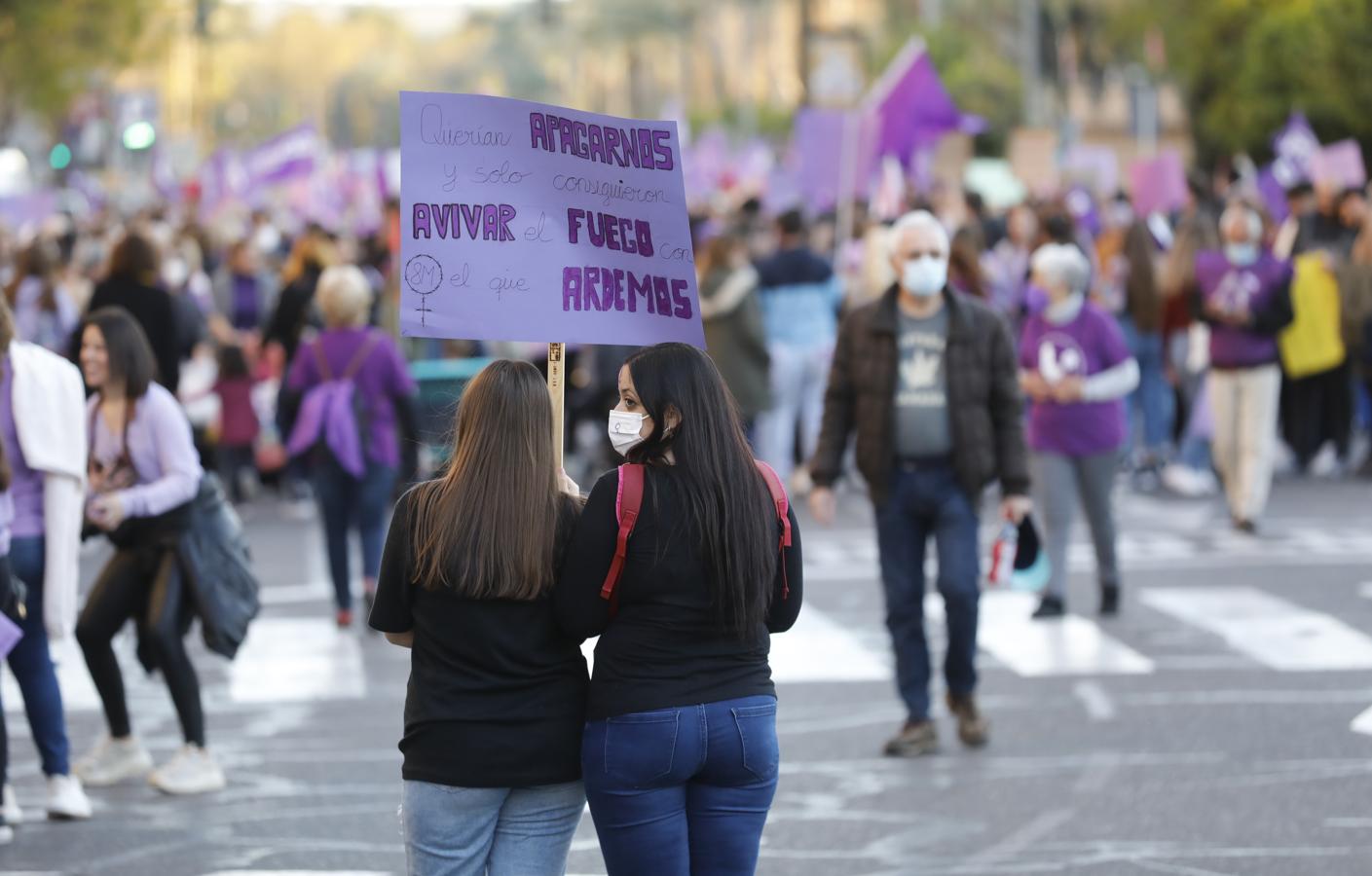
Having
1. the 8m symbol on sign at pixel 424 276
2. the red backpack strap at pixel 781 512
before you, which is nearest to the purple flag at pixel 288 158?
the 8m symbol on sign at pixel 424 276

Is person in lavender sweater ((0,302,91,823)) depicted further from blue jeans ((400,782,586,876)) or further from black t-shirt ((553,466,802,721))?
black t-shirt ((553,466,802,721))

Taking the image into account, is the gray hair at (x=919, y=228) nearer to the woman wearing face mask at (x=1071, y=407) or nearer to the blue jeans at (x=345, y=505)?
the woman wearing face mask at (x=1071, y=407)

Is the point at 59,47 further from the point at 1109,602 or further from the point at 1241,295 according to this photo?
the point at 1109,602

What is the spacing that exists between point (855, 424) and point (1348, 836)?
2.33 metres

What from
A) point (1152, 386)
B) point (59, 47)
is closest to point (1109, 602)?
point (1152, 386)

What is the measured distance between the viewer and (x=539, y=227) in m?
5.34

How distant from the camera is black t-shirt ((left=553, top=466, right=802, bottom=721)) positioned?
4.75 m

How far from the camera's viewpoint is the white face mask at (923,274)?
27.1 feet

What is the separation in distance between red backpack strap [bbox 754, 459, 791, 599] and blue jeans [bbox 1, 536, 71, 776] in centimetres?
325

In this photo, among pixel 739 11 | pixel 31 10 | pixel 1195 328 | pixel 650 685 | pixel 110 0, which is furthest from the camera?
pixel 739 11

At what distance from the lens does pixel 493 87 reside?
→ 460 feet

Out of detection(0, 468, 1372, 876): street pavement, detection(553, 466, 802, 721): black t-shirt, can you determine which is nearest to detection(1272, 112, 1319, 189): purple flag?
detection(0, 468, 1372, 876): street pavement

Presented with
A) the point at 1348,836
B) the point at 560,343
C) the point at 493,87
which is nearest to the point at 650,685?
the point at 560,343

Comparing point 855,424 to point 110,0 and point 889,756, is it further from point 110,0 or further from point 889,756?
point 110,0
